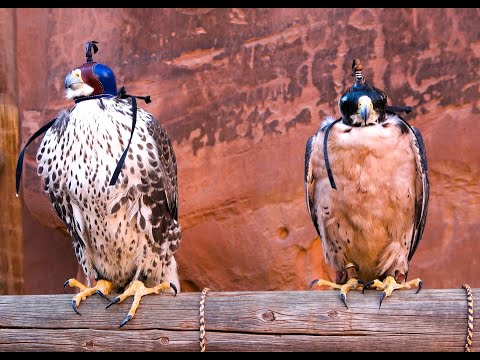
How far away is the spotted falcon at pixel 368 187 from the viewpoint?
9.64 ft

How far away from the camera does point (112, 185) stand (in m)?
2.88

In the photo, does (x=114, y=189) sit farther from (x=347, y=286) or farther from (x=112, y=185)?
(x=347, y=286)

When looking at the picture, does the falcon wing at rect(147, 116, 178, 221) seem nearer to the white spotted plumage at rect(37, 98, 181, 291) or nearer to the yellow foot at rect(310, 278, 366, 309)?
the white spotted plumage at rect(37, 98, 181, 291)

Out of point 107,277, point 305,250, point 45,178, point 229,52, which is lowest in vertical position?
point 305,250

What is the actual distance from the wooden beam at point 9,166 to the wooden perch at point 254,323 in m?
1.50

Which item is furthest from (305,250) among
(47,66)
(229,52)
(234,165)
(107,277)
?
(47,66)

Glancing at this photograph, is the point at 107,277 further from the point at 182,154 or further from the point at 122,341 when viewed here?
the point at 182,154

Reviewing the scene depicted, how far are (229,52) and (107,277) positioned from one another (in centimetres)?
140

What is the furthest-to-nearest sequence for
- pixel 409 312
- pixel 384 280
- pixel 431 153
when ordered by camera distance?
pixel 431 153 < pixel 384 280 < pixel 409 312

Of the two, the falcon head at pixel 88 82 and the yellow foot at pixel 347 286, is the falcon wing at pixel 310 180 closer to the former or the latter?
the yellow foot at pixel 347 286

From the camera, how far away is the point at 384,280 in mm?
2973

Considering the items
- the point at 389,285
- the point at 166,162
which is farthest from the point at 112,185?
the point at 389,285

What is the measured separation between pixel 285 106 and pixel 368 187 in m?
1.15

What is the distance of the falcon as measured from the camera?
291 centimetres
